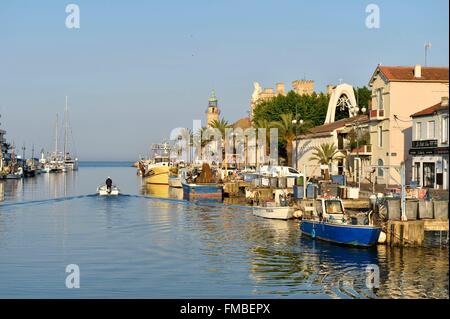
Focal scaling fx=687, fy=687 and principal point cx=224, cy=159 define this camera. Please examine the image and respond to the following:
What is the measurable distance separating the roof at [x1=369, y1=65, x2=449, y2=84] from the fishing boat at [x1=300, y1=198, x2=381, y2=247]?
3218cm

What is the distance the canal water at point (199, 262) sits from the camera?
101 feet

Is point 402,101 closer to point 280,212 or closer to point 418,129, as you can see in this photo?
point 418,129

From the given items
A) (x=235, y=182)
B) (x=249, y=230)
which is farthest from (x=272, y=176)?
(x=249, y=230)

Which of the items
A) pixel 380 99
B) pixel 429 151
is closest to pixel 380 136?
pixel 380 99

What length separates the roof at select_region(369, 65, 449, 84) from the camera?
76250 mm

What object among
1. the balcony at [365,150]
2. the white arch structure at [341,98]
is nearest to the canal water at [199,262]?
the balcony at [365,150]

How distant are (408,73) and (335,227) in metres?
39.3

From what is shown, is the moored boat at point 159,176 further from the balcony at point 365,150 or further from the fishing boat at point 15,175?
the balcony at point 365,150

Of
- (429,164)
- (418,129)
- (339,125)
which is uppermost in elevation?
(339,125)

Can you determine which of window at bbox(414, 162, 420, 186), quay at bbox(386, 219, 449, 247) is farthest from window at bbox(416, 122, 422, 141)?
quay at bbox(386, 219, 449, 247)

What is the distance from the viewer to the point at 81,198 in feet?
297

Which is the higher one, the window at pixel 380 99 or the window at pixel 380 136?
the window at pixel 380 99

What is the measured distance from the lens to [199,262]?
38.6 meters

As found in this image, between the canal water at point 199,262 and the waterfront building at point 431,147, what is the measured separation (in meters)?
15.9
